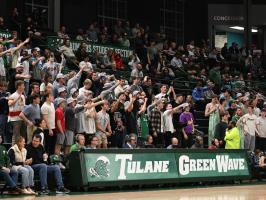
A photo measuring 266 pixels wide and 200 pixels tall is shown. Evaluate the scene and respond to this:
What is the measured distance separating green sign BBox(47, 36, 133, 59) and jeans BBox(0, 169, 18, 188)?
1136cm

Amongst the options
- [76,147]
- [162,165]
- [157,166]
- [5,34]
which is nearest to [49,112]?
[76,147]

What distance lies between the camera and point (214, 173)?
22.3 m

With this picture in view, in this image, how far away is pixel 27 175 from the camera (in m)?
16.9

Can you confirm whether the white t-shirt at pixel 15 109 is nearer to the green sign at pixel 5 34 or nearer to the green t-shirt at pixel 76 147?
the green t-shirt at pixel 76 147

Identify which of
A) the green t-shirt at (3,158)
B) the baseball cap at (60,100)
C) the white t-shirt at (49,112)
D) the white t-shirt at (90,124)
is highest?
the baseball cap at (60,100)

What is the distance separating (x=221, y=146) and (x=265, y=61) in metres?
17.1

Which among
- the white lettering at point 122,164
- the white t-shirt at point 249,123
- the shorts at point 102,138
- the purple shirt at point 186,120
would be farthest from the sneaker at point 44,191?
the white t-shirt at point 249,123

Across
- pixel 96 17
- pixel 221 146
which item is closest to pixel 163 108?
pixel 221 146

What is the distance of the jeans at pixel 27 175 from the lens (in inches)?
663

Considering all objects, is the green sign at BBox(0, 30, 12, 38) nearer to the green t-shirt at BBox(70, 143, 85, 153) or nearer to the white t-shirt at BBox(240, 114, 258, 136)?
the green t-shirt at BBox(70, 143, 85, 153)

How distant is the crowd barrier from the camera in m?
18.5

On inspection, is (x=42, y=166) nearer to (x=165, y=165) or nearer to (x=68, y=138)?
(x=68, y=138)

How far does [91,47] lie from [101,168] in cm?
1151

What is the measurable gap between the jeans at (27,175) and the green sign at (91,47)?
1122cm
